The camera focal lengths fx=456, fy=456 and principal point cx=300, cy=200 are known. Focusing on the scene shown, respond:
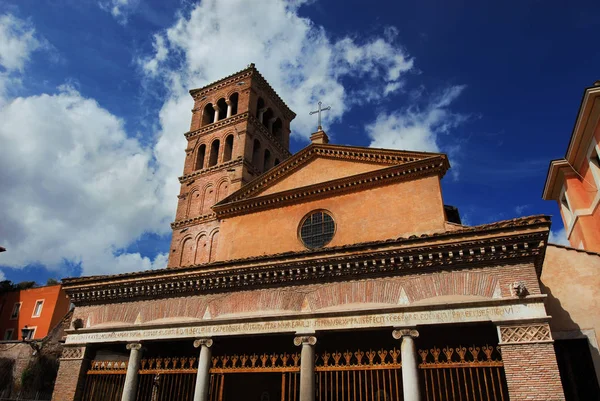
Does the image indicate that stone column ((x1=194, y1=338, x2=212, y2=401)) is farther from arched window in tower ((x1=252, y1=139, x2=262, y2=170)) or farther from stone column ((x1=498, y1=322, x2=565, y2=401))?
arched window in tower ((x1=252, y1=139, x2=262, y2=170))

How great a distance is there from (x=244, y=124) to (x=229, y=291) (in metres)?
16.9

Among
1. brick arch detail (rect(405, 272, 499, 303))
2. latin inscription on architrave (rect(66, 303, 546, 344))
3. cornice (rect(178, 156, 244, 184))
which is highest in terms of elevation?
cornice (rect(178, 156, 244, 184))

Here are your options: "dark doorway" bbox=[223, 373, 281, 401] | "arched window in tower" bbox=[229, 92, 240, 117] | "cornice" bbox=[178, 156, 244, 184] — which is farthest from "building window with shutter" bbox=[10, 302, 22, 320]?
"dark doorway" bbox=[223, 373, 281, 401]

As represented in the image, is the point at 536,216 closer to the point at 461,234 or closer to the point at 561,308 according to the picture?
the point at 461,234

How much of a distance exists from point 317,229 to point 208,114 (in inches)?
673

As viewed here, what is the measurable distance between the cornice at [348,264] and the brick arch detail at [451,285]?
188 millimetres

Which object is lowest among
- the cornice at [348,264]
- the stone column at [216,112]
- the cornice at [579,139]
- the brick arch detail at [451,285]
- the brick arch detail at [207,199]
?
the brick arch detail at [451,285]

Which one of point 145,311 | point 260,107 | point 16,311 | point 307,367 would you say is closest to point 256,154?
point 260,107

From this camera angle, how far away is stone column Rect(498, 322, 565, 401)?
23.5 feet

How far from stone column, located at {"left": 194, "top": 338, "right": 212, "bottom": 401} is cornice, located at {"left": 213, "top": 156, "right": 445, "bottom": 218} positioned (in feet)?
20.9

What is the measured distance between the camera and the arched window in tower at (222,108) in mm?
28016

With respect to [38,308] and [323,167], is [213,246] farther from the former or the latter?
[38,308]

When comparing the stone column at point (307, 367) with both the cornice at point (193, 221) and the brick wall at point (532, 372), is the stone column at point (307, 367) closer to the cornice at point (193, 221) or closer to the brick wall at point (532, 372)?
the brick wall at point (532, 372)

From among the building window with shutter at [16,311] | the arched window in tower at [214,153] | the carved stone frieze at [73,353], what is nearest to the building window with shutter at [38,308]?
the building window with shutter at [16,311]
